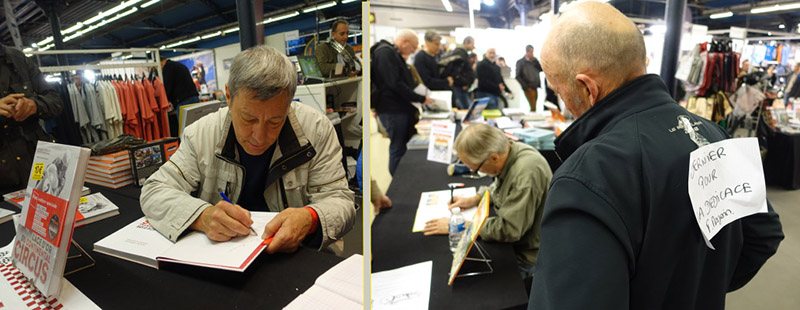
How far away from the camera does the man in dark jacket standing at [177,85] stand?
0.99 meters

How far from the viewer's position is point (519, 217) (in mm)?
1643

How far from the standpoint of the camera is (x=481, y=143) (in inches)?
74.7

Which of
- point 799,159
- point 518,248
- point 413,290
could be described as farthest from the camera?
point 799,159

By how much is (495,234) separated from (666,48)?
114 inches

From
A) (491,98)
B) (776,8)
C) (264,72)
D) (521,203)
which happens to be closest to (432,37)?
(491,98)

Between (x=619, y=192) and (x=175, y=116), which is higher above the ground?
(x=175, y=116)

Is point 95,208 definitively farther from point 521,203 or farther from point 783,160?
point 783,160

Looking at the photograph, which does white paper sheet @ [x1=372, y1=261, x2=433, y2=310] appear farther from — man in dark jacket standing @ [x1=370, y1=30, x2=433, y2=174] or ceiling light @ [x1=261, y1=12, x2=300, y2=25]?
man in dark jacket standing @ [x1=370, y1=30, x2=433, y2=174]

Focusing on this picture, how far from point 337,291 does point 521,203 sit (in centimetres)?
107

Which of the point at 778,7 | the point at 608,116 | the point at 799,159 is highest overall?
the point at 778,7

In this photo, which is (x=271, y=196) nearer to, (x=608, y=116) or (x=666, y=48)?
(x=608, y=116)

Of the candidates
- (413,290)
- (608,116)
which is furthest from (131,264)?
(608,116)

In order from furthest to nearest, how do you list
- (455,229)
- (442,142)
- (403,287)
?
(442,142)
(455,229)
(403,287)

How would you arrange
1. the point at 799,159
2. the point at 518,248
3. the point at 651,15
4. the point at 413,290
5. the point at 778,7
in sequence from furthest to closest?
the point at 651,15
the point at 778,7
the point at 799,159
the point at 518,248
the point at 413,290
